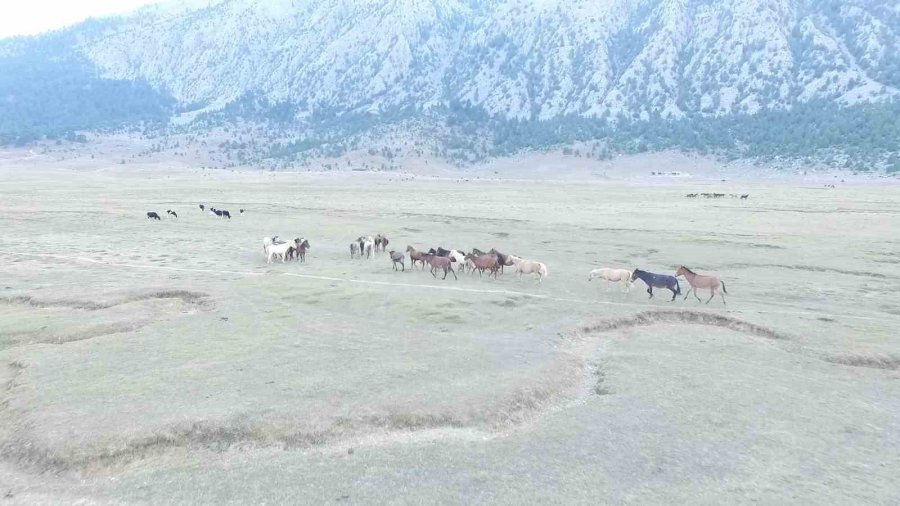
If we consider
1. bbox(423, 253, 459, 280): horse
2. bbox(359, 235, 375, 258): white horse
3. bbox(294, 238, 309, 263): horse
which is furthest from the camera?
bbox(359, 235, 375, 258): white horse

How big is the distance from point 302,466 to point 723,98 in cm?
18827

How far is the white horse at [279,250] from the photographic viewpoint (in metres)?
27.5

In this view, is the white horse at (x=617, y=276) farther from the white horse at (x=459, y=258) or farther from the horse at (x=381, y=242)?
the horse at (x=381, y=242)

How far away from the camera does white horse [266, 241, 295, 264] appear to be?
90.1 feet

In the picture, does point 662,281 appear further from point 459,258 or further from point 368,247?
point 368,247

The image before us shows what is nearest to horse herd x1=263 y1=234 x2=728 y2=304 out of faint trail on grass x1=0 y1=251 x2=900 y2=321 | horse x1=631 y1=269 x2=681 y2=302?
horse x1=631 y1=269 x2=681 y2=302

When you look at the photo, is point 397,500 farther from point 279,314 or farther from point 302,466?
point 279,314

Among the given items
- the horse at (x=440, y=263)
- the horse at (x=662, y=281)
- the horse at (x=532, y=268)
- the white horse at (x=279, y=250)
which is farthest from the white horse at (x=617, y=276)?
the white horse at (x=279, y=250)

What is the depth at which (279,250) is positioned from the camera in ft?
90.6

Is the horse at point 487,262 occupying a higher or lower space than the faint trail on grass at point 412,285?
higher

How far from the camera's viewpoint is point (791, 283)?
76.7ft

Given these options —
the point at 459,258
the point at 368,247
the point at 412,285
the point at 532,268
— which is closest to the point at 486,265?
the point at 459,258

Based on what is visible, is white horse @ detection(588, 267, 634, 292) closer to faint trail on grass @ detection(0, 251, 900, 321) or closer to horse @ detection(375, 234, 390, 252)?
faint trail on grass @ detection(0, 251, 900, 321)

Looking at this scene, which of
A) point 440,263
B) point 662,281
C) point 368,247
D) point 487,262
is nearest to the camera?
point 662,281
